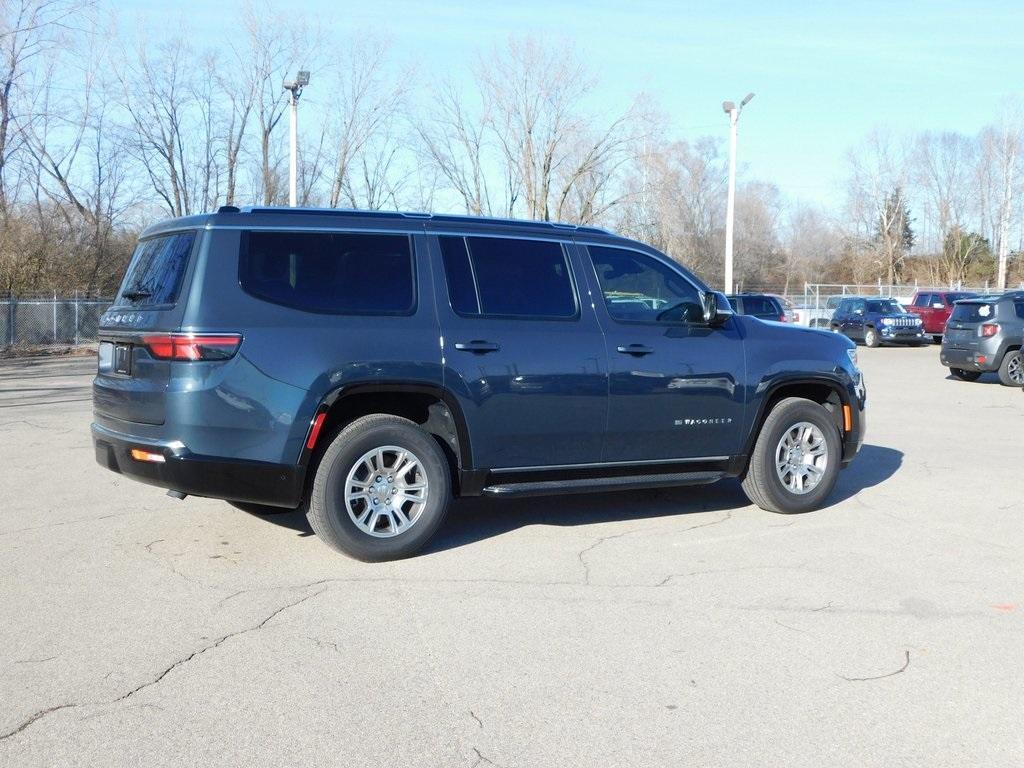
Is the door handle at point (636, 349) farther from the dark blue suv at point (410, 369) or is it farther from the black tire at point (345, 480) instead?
the black tire at point (345, 480)

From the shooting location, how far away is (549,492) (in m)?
6.51

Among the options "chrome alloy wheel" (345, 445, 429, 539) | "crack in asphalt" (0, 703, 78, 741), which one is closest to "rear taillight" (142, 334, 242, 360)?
"chrome alloy wheel" (345, 445, 429, 539)

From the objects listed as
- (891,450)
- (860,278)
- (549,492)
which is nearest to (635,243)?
(549,492)

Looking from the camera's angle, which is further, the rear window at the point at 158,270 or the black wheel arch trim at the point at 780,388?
the black wheel arch trim at the point at 780,388

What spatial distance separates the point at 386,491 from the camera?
6.09 meters

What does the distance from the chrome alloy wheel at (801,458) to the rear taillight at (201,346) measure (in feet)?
13.0

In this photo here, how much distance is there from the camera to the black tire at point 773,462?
736cm

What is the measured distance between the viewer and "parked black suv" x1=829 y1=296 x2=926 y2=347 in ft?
105

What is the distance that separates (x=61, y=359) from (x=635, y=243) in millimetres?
19947

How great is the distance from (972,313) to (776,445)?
1366 centimetres

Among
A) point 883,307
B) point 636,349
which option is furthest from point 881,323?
point 636,349

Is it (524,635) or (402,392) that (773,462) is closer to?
(402,392)

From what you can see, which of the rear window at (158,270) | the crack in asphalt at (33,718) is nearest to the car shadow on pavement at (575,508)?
the rear window at (158,270)

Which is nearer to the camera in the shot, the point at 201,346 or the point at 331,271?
the point at 201,346
